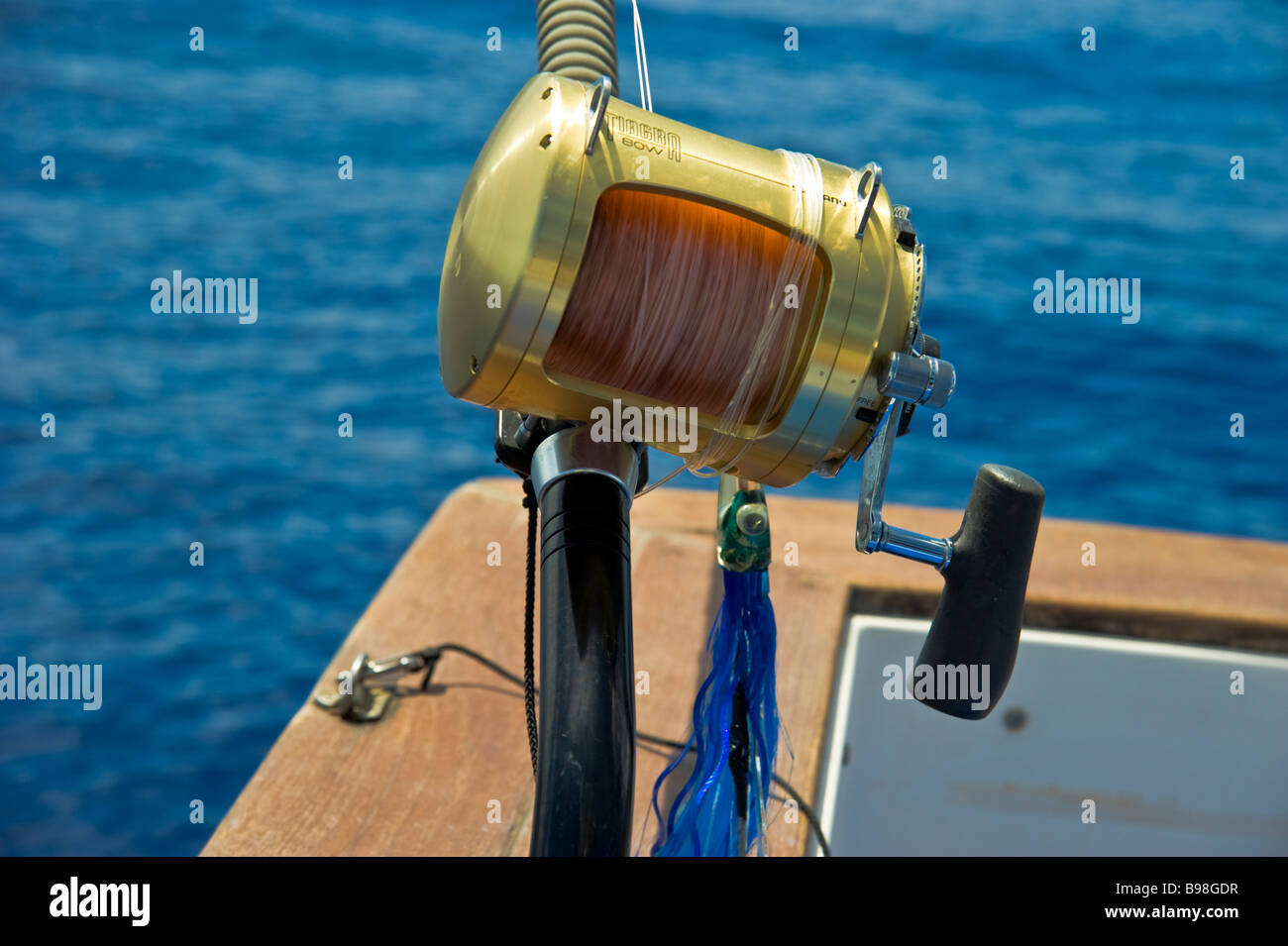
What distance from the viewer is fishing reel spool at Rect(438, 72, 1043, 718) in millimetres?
631

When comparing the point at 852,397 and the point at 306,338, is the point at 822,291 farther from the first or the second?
the point at 306,338
